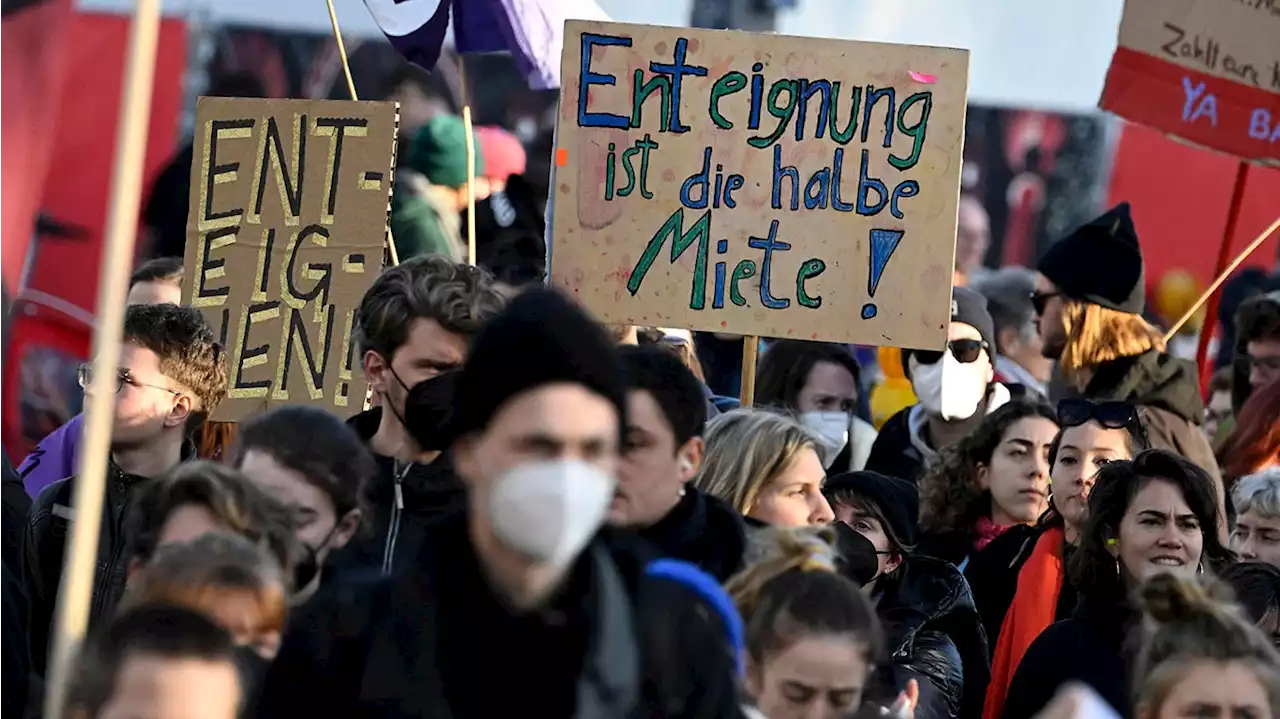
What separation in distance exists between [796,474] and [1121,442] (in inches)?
55.3

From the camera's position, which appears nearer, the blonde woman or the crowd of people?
the crowd of people

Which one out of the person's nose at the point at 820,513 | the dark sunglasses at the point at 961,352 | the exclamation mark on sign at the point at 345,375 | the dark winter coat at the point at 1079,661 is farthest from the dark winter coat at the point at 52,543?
the dark sunglasses at the point at 961,352

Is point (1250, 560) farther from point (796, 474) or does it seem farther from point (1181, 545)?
point (796, 474)

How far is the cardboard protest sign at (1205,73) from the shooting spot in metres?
7.98

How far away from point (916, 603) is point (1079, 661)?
2.00 feet

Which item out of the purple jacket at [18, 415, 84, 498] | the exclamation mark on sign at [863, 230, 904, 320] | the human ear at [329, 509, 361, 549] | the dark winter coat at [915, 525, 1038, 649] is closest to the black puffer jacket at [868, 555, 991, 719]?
the dark winter coat at [915, 525, 1038, 649]

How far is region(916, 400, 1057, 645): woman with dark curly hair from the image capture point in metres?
6.47

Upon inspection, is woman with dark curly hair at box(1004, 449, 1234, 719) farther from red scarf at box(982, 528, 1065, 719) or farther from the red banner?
the red banner

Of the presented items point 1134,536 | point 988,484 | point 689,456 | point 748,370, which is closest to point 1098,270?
point 988,484

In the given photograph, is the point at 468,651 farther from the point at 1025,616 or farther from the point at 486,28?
the point at 486,28

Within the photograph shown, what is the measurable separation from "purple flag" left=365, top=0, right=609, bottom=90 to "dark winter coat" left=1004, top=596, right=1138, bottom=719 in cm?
290

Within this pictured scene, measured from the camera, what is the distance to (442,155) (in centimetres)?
852

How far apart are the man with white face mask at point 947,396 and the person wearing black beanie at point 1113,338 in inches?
8.5

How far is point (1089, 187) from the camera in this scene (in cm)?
A: 1447
